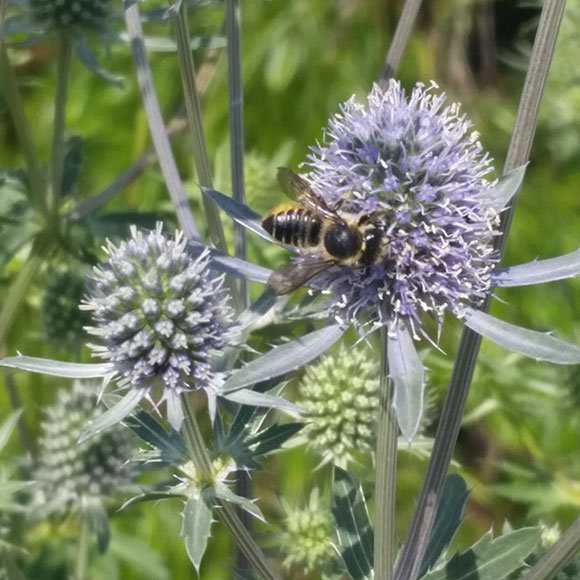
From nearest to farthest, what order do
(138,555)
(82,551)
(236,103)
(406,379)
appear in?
(406,379)
(236,103)
(82,551)
(138,555)

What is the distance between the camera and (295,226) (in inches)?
59.4

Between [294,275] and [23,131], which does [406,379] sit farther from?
[23,131]

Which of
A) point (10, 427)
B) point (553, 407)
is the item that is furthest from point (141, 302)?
point (553, 407)

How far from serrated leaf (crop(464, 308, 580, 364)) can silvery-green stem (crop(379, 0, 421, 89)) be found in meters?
0.50

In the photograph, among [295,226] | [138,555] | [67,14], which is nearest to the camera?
[295,226]

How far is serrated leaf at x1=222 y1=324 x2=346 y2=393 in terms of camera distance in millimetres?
1259

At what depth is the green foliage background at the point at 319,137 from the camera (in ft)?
7.96

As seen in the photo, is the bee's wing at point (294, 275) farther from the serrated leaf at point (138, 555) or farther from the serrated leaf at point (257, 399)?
the serrated leaf at point (138, 555)

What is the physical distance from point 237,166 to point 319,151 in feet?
0.77

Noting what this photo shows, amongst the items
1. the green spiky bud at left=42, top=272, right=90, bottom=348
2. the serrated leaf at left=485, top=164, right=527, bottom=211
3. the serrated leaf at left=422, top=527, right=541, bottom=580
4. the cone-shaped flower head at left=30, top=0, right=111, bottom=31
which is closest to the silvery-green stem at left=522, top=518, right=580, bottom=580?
the serrated leaf at left=422, top=527, right=541, bottom=580

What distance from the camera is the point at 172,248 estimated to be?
1414 mm

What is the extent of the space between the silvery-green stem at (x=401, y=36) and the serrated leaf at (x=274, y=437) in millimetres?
613

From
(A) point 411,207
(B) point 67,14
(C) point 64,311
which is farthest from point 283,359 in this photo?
(B) point 67,14

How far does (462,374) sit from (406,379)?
0.11 metres
